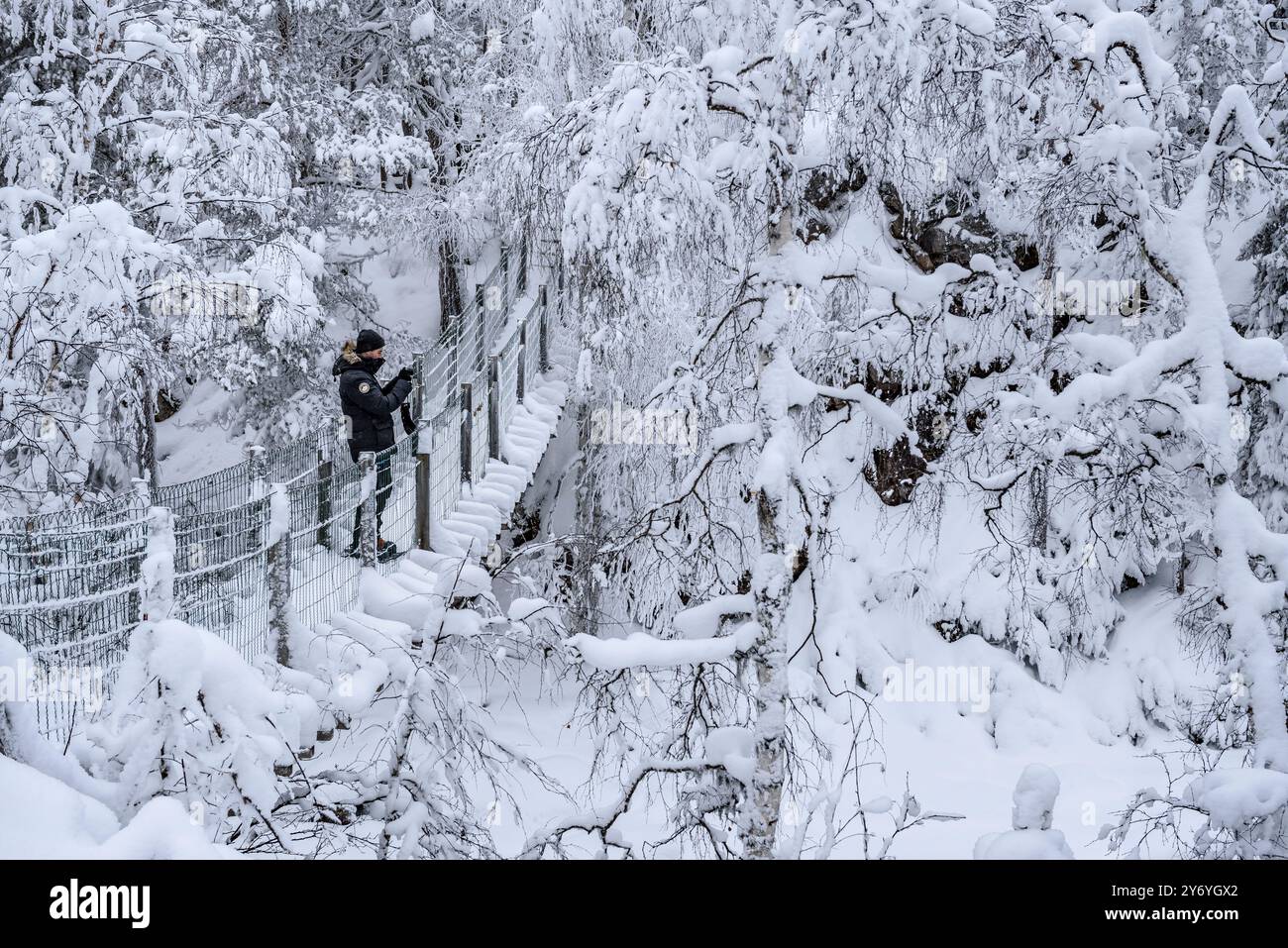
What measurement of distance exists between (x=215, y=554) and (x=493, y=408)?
405cm

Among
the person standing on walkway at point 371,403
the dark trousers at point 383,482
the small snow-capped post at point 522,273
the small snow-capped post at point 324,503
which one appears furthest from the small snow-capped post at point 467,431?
the small snow-capped post at point 522,273

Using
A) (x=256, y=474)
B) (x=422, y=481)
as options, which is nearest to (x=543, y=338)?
(x=422, y=481)

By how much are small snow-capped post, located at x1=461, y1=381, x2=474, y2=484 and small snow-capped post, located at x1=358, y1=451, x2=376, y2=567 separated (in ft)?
5.62

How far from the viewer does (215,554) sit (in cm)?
553

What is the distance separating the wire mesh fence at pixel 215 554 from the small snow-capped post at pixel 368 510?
2 cm

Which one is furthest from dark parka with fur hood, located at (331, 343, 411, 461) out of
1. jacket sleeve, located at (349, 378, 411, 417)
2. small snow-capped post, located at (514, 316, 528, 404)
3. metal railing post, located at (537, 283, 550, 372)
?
metal railing post, located at (537, 283, 550, 372)

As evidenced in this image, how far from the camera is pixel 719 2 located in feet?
16.3

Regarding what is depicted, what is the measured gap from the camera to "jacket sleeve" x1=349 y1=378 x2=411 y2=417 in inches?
281

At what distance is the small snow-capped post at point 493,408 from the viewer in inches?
363

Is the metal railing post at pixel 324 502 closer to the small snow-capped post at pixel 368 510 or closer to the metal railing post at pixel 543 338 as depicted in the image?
the small snow-capped post at pixel 368 510

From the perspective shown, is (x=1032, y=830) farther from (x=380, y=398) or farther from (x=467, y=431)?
(x=467, y=431)
